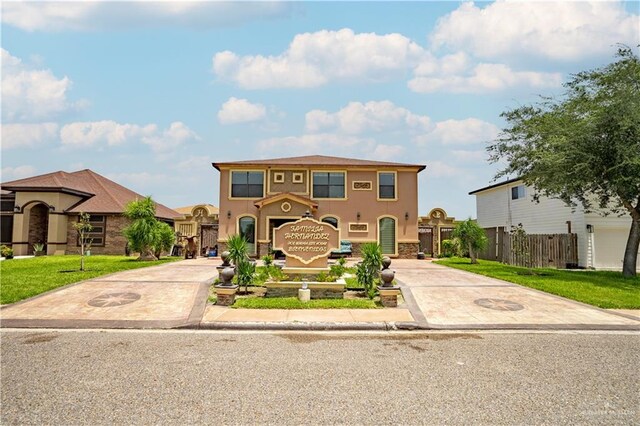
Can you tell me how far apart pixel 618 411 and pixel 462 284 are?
9.44 metres

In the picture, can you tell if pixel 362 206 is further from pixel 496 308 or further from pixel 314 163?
pixel 496 308

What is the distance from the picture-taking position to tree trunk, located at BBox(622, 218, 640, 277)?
57.5ft

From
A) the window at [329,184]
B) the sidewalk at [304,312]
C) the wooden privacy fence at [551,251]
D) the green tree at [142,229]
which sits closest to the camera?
the sidewalk at [304,312]

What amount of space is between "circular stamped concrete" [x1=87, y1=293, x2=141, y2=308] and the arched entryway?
21.3 meters

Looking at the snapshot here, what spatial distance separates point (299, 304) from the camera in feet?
34.8

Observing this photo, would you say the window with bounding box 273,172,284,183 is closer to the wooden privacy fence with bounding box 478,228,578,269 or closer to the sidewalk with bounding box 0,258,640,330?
the sidewalk with bounding box 0,258,640,330

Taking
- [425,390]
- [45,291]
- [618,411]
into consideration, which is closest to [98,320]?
[45,291]

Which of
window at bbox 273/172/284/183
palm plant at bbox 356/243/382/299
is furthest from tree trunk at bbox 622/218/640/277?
window at bbox 273/172/284/183

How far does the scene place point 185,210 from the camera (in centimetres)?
5069

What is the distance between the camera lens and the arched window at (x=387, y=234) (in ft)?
83.6

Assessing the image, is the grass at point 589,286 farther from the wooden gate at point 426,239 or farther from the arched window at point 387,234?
the wooden gate at point 426,239

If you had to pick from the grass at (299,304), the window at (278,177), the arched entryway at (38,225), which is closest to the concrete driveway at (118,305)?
the grass at (299,304)

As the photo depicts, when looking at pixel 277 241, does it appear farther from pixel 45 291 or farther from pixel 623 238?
pixel 623 238

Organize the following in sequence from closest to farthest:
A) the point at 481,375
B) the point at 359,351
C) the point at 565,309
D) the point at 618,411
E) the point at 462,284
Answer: the point at 618,411
the point at 481,375
the point at 359,351
the point at 565,309
the point at 462,284
